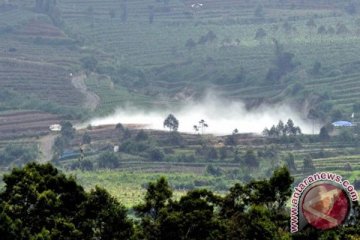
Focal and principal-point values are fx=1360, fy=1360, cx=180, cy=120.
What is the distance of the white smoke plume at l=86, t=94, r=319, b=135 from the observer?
448 ft

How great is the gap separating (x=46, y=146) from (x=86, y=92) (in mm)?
24882

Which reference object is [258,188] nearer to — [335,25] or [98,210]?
[98,210]

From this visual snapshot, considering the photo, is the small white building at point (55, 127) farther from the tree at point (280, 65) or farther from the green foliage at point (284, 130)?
the tree at point (280, 65)

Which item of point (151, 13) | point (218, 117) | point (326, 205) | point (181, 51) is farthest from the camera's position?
point (151, 13)

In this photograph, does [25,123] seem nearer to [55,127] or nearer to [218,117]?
[55,127]

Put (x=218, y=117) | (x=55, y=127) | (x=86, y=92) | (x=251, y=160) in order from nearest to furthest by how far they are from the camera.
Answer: (x=251, y=160) < (x=55, y=127) < (x=218, y=117) < (x=86, y=92)

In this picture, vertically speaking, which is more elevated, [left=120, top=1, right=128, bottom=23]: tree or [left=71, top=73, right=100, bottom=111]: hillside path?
[left=120, top=1, right=128, bottom=23]: tree

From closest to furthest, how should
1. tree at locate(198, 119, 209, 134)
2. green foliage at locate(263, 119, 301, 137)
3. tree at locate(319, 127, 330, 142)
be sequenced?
tree at locate(319, 127, 330, 142)
green foliage at locate(263, 119, 301, 137)
tree at locate(198, 119, 209, 134)

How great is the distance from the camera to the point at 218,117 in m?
146

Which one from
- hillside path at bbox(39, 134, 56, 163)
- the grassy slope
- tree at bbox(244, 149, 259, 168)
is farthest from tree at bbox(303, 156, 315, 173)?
the grassy slope

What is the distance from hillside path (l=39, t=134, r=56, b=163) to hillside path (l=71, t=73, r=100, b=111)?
14.3 metres

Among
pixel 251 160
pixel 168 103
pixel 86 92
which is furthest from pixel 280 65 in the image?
pixel 251 160

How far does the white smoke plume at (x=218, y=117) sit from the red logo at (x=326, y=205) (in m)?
91.3

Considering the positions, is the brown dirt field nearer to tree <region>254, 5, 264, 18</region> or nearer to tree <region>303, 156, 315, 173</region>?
tree <region>303, 156, 315, 173</region>
